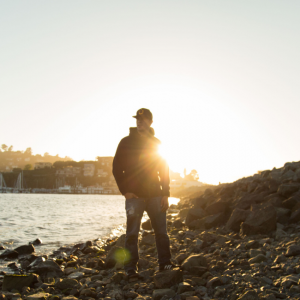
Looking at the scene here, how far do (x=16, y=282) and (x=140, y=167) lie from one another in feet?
9.53

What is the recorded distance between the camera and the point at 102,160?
16800cm

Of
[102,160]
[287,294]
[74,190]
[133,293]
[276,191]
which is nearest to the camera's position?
[287,294]

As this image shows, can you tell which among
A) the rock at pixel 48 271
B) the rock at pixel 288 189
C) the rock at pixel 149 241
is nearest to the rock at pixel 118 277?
the rock at pixel 48 271

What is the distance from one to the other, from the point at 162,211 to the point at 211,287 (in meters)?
1.38

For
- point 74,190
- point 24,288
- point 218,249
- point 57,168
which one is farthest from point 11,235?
point 57,168

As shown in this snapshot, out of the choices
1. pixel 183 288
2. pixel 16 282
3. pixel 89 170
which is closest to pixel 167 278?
pixel 183 288

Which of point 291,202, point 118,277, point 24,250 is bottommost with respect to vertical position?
point 24,250

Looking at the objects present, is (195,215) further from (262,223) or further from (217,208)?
(262,223)

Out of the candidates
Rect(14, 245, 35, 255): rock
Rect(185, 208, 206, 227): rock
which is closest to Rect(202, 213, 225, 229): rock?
Rect(185, 208, 206, 227): rock

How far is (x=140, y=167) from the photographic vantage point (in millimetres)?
4410

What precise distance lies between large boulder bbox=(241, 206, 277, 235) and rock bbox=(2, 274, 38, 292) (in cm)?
510

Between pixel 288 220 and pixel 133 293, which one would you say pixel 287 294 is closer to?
pixel 133 293

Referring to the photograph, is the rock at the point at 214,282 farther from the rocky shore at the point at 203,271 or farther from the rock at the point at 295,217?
the rock at the point at 295,217

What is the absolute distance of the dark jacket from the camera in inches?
168
